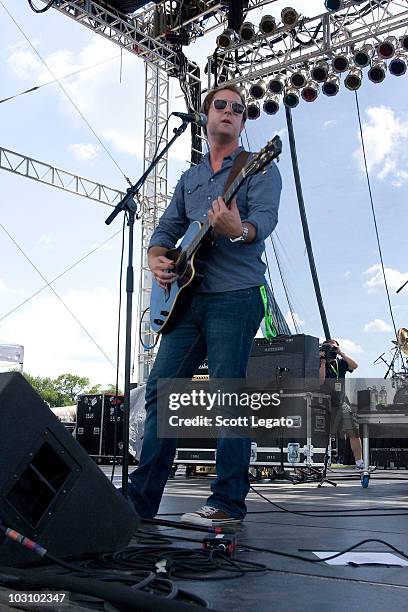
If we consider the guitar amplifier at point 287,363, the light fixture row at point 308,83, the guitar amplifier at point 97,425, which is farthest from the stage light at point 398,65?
the guitar amplifier at point 97,425

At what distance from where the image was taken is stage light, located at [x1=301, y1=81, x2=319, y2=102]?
8.75m

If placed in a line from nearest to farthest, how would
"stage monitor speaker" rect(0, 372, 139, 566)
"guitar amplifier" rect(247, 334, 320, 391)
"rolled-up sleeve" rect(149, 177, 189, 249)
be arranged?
"stage monitor speaker" rect(0, 372, 139, 566) → "rolled-up sleeve" rect(149, 177, 189, 249) → "guitar amplifier" rect(247, 334, 320, 391)

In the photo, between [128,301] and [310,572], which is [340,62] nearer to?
[128,301]

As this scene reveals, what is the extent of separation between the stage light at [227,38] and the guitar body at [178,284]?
6.87 m

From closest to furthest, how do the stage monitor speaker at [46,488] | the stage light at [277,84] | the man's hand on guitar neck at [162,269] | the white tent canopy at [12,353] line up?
the stage monitor speaker at [46,488]
the man's hand on guitar neck at [162,269]
the stage light at [277,84]
the white tent canopy at [12,353]

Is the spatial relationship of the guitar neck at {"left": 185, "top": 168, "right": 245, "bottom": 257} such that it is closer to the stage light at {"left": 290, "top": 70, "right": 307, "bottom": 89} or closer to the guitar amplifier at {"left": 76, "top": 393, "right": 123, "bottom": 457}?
the stage light at {"left": 290, "top": 70, "right": 307, "bottom": 89}

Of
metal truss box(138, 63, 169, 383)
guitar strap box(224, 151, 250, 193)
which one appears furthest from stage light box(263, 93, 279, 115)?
guitar strap box(224, 151, 250, 193)

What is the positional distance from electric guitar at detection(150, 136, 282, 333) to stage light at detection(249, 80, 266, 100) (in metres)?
6.87

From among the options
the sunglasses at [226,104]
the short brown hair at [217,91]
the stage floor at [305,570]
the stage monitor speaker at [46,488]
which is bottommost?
the stage floor at [305,570]

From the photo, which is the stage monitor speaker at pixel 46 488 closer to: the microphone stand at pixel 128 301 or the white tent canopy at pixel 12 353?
the microphone stand at pixel 128 301

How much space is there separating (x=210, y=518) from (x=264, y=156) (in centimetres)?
125

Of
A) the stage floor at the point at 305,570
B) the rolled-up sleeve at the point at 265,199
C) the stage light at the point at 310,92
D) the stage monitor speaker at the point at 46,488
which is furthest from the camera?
the stage light at the point at 310,92

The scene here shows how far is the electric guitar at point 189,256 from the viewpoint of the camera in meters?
2.30

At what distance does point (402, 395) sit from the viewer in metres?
9.79
